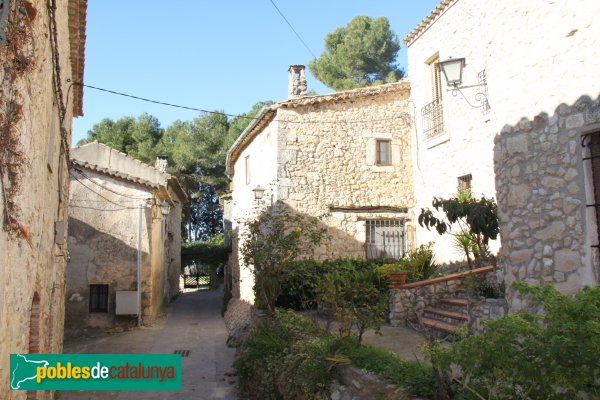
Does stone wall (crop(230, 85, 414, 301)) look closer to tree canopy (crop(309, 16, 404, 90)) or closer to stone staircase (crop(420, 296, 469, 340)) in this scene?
stone staircase (crop(420, 296, 469, 340))

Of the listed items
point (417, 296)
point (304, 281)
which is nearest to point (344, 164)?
point (304, 281)

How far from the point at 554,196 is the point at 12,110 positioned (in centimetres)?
485

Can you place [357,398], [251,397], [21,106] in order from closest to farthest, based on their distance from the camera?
[21,106] → [357,398] → [251,397]

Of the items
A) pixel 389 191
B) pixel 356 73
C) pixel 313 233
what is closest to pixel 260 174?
pixel 389 191

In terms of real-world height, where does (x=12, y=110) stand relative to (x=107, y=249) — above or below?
above

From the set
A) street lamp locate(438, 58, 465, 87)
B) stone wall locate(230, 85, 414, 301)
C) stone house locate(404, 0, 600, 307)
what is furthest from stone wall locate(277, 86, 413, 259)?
stone house locate(404, 0, 600, 307)

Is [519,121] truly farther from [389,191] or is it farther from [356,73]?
[356,73]

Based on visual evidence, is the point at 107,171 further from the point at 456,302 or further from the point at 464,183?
the point at 456,302

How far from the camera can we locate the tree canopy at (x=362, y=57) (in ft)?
116

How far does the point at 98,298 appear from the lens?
49.9ft

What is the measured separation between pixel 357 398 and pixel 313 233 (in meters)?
A: 5.24

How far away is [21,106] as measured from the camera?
361cm

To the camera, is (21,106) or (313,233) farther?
(313,233)

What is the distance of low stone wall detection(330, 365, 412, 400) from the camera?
15.5ft
